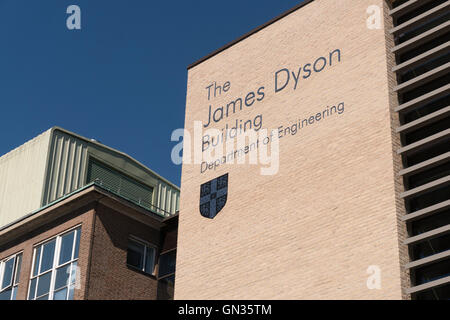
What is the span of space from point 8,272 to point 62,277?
3.69 m

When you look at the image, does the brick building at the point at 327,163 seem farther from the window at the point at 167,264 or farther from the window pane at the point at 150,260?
the window pane at the point at 150,260

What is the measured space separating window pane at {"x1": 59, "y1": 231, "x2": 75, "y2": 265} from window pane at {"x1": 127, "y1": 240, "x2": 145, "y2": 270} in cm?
210

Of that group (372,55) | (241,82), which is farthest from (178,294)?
(372,55)

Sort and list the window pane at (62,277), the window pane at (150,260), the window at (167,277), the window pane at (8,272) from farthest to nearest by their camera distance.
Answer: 1. the window pane at (8,272)
2. the window pane at (150,260)
3. the window at (167,277)
4. the window pane at (62,277)

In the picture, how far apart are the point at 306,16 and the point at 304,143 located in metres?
4.78

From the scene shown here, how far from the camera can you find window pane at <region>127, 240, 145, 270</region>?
101 feet

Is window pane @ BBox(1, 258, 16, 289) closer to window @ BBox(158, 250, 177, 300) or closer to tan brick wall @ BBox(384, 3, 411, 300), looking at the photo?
window @ BBox(158, 250, 177, 300)

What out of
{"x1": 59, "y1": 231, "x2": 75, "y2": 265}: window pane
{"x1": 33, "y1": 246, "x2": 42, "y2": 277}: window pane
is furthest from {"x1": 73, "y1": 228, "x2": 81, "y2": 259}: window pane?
{"x1": 33, "y1": 246, "x2": 42, "y2": 277}: window pane

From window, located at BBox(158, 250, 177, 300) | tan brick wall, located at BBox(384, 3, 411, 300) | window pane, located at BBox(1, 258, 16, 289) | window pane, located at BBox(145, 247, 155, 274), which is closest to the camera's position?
tan brick wall, located at BBox(384, 3, 411, 300)

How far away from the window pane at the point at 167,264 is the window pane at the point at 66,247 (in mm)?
3431

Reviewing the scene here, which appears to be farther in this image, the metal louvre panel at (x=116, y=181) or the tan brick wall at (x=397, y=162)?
the metal louvre panel at (x=116, y=181)

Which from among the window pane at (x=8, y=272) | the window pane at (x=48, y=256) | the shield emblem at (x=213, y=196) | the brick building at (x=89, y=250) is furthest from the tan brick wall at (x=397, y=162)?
the window pane at (x=8, y=272)

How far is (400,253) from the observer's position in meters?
21.5

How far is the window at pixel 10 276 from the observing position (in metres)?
31.7
